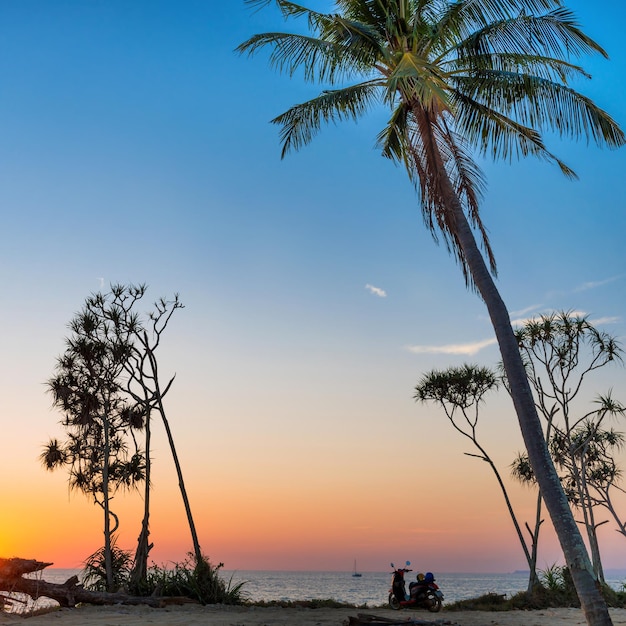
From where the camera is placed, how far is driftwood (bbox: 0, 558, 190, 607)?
540 inches

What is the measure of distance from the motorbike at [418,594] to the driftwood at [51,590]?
5577 mm

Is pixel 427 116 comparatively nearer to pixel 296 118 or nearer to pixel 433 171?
pixel 433 171

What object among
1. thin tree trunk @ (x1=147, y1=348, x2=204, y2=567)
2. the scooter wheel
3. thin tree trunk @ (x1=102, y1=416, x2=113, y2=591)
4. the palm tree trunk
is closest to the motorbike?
the scooter wheel

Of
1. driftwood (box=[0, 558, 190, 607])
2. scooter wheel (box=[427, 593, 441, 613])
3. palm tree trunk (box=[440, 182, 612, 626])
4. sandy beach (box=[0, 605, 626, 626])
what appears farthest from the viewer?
scooter wheel (box=[427, 593, 441, 613])

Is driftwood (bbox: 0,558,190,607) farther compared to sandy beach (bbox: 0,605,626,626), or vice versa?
driftwood (bbox: 0,558,190,607)

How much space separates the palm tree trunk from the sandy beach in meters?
4.13

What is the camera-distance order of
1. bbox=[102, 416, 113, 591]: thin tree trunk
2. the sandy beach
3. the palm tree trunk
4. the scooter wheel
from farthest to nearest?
bbox=[102, 416, 113, 591]: thin tree trunk, the scooter wheel, the sandy beach, the palm tree trunk

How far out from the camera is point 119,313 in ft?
63.3

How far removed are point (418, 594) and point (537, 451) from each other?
9761mm

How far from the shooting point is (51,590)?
14.4 metres

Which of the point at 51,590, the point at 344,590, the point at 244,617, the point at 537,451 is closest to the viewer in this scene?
the point at 537,451

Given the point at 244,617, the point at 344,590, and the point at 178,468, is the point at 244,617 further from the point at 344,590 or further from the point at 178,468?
the point at 344,590

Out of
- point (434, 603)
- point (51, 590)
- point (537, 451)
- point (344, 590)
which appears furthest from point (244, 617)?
point (344, 590)

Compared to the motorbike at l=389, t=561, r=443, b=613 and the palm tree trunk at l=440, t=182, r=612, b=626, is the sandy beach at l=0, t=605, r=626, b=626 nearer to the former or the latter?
the motorbike at l=389, t=561, r=443, b=613
